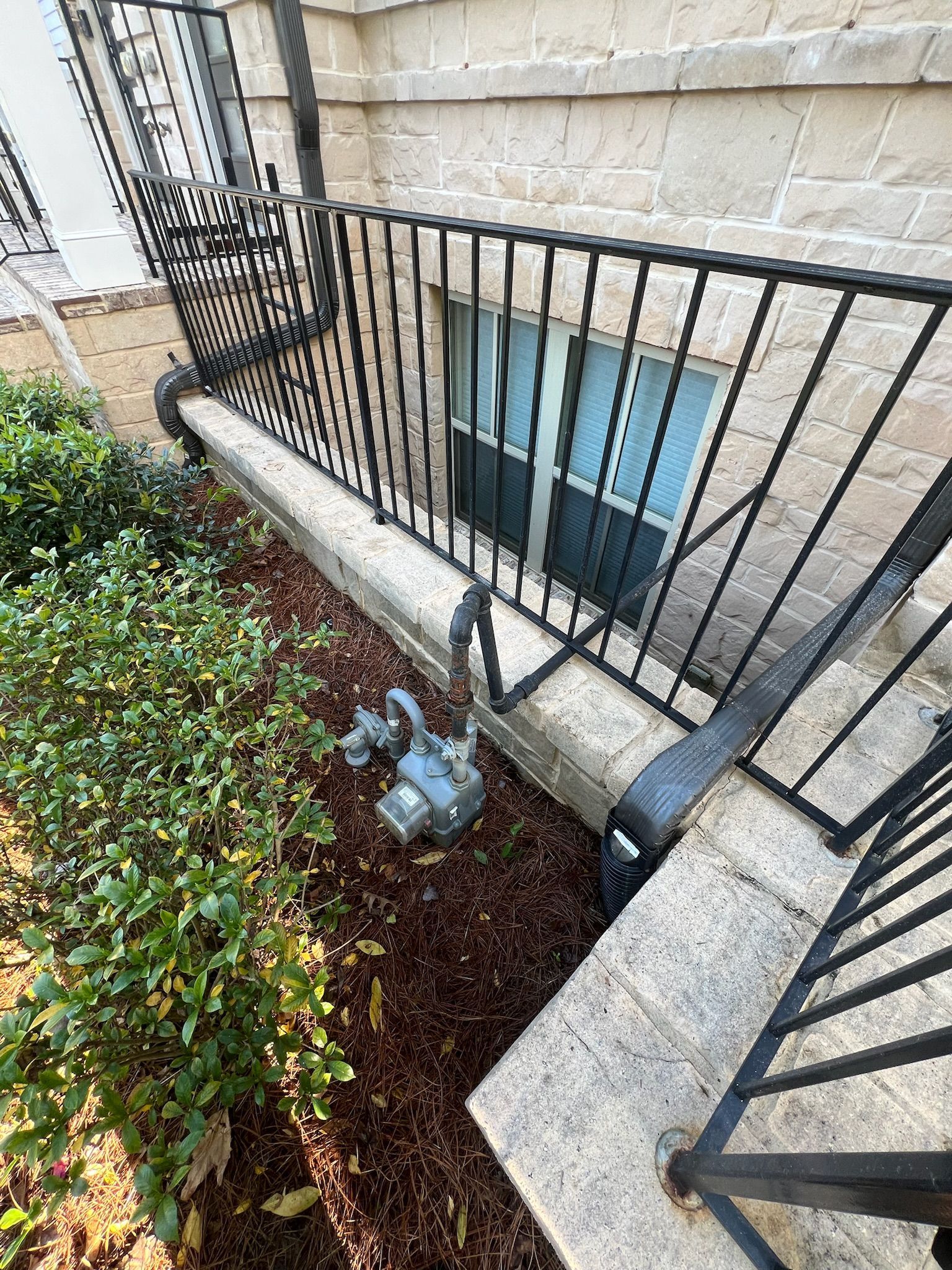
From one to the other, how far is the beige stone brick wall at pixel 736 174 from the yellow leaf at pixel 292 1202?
2.45 metres

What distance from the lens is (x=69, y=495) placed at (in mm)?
2293

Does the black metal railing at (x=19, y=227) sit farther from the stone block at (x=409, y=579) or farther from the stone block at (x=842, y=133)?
the stone block at (x=842, y=133)

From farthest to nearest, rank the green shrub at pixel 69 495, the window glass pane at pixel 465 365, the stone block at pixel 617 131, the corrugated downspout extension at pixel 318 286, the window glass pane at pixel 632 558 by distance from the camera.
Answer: the window glass pane at pixel 465 365, the window glass pane at pixel 632 558, the corrugated downspout extension at pixel 318 286, the green shrub at pixel 69 495, the stone block at pixel 617 131

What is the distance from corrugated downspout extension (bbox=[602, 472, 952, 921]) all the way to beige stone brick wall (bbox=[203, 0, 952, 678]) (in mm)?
590

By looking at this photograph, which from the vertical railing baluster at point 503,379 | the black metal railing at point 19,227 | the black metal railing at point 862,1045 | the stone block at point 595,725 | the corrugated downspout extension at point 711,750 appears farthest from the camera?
the black metal railing at point 19,227

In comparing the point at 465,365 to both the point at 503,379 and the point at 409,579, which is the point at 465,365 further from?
the point at 503,379

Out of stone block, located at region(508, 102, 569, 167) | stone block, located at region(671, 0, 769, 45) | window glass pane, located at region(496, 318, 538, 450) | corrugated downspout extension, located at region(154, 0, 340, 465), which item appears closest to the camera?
stone block, located at region(671, 0, 769, 45)

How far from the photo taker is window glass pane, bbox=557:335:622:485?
2.84 m

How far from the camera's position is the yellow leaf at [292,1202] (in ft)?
3.96

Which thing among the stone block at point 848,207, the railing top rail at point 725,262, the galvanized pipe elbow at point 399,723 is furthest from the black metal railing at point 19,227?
the stone block at point 848,207

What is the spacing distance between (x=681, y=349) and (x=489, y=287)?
2.19 m

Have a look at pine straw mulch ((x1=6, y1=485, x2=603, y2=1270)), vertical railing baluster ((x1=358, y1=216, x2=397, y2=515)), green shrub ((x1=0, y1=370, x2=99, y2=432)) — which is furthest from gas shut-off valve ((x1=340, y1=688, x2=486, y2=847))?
green shrub ((x1=0, y1=370, x2=99, y2=432))

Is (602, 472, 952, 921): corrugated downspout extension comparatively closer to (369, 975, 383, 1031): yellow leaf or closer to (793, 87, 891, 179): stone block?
(369, 975, 383, 1031): yellow leaf

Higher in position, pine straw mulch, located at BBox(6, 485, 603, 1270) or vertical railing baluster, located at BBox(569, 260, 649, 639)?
vertical railing baluster, located at BBox(569, 260, 649, 639)
